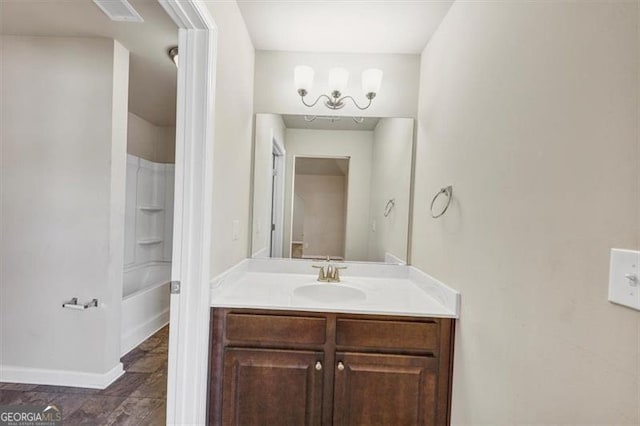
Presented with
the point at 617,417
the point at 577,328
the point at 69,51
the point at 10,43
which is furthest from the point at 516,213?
the point at 10,43

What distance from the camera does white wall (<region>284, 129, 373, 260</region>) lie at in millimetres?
1992

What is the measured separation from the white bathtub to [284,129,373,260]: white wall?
1564 mm

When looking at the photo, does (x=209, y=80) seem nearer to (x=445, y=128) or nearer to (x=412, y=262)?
(x=445, y=128)

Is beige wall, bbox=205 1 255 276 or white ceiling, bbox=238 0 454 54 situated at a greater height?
white ceiling, bbox=238 0 454 54

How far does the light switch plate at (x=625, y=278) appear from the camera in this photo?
55cm

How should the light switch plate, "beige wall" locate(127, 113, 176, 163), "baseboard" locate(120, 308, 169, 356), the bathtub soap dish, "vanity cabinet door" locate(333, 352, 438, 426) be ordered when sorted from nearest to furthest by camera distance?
the light switch plate
"vanity cabinet door" locate(333, 352, 438, 426)
the bathtub soap dish
"baseboard" locate(120, 308, 169, 356)
"beige wall" locate(127, 113, 176, 163)

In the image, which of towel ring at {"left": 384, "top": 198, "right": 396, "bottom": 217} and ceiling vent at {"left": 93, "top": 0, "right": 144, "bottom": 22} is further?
towel ring at {"left": 384, "top": 198, "right": 396, "bottom": 217}

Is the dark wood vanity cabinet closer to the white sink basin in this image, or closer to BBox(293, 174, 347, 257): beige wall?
the white sink basin

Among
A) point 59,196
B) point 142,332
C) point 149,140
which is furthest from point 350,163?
point 149,140

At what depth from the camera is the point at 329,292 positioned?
1.73m

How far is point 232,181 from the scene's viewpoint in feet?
5.23

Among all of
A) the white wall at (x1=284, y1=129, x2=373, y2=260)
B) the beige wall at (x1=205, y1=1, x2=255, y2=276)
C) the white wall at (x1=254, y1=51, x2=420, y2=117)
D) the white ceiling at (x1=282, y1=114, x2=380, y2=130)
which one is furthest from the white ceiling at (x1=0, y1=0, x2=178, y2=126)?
the white wall at (x1=284, y1=129, x2=373, y2=260)

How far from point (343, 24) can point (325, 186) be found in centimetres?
95

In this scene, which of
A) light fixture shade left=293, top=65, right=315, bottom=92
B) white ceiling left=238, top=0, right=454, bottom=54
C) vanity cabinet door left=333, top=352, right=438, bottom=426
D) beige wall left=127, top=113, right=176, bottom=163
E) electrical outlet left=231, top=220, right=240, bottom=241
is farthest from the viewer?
beige wall left=127, top=113, right=176, bottom=163
